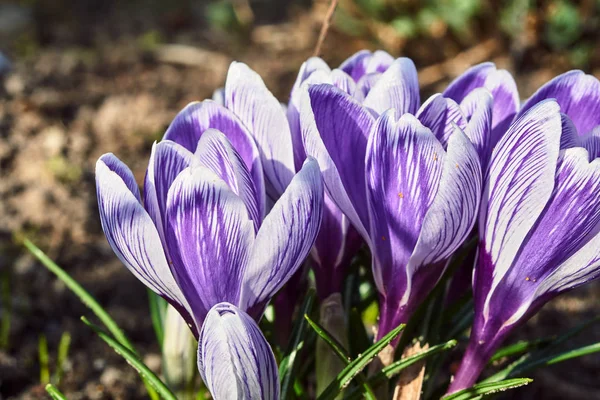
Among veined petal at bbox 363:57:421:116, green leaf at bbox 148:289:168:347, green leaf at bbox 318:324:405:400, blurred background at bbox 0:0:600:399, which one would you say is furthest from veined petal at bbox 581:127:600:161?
blurred background at bbox 0:0:600:399

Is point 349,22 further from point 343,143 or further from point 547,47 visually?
point 343,143

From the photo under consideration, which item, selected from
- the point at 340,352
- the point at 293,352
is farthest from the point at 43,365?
the point at 340,352

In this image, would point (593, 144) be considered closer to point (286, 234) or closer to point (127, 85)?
point (286, 234)

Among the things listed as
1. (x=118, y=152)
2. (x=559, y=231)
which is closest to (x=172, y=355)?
(x=559, y=231)

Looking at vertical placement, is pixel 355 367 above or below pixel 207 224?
below

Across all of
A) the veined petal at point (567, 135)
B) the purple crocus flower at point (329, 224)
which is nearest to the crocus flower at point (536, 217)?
the veined petal at point (567, 135)

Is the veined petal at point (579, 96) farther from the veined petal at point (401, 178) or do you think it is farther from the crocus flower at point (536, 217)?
the veined petal at point (401, 178)
